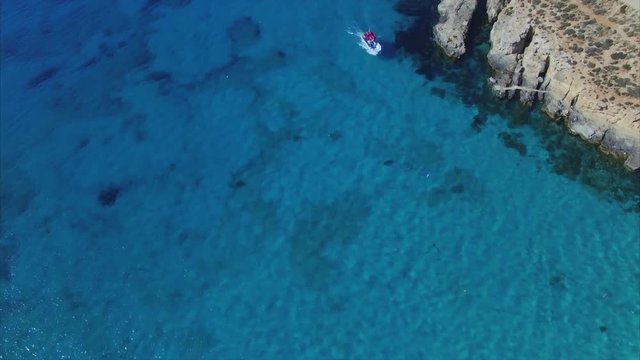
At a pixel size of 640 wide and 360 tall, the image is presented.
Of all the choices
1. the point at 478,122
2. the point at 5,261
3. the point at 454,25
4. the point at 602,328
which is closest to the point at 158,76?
the point at 5,261

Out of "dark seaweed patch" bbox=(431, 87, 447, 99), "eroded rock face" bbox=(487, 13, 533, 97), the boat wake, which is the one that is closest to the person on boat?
the boat wake

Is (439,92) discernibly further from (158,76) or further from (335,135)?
(158,76)

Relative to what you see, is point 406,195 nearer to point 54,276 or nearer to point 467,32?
point 467,32

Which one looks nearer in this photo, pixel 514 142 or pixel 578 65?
pixel 578 65

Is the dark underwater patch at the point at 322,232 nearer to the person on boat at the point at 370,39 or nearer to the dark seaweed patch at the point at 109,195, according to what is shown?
the person on boat at the point at 370,39

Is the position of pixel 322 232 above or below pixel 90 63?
above

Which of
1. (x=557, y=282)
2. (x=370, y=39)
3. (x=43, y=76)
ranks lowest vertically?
(x=43, y=76)

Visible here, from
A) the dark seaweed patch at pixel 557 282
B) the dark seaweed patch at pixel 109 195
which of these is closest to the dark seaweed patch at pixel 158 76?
the dark seaweed patch at pixel 109 195
